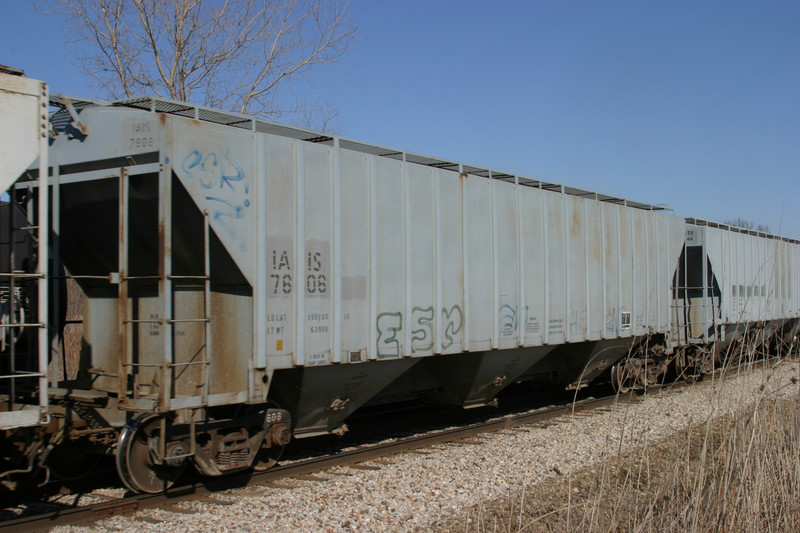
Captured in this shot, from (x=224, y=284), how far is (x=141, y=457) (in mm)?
1842

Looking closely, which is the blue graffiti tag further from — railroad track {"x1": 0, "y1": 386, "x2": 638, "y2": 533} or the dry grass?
the dry grass

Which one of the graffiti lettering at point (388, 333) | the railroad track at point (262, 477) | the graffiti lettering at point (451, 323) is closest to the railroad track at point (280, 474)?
the railroad track at point (262, 477)

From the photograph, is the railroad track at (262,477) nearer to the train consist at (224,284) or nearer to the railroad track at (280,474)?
the railroad track at (280,474)

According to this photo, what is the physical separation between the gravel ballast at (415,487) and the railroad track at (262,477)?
5.2 inches


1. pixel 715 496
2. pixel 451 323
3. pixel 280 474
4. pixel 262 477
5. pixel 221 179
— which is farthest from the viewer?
pixel 451 323

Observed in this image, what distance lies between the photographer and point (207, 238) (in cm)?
622

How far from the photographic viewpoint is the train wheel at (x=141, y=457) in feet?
19.7

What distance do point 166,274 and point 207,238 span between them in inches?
19.7

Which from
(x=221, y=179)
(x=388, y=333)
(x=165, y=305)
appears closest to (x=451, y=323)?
(x=388, y=333)

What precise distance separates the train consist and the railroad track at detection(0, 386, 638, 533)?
7.8 inches

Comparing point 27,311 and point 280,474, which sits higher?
point 27,311

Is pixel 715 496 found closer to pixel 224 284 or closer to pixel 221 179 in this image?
pixel 224 284

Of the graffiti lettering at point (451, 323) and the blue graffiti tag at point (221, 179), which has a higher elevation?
the blue graffiti tag at point (221, 179)

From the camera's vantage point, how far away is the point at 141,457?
623cm
